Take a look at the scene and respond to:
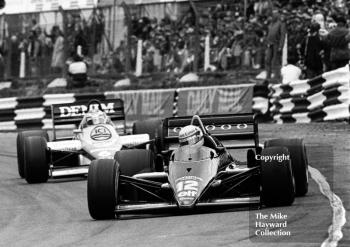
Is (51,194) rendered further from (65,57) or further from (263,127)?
(65,57)

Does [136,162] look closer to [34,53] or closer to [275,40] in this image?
[275,40]

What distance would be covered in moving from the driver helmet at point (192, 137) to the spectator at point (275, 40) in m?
12.4

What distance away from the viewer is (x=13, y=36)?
30.7 m

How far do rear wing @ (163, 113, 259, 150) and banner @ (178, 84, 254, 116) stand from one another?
11.4m

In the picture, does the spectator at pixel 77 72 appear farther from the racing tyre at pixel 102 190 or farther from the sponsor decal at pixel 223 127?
the racing tyre at pixel 102 190

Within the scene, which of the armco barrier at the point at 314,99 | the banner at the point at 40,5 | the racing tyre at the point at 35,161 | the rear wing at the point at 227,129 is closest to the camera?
the rear wing at the point at 227,129

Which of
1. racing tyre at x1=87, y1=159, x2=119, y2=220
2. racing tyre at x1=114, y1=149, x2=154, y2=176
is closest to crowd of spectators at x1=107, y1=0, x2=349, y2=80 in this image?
racing tyre at x1=114, y1=149, x2=154, y2=176

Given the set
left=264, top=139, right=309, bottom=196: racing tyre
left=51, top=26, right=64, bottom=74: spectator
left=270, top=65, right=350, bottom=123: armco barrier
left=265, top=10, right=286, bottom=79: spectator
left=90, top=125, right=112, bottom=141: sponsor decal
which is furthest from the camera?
left=51, top=26, right=64, bottom=74: spectator

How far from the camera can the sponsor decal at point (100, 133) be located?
16.2m

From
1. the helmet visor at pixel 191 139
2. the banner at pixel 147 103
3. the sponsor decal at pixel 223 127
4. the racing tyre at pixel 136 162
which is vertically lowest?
the banner at pixel 147 103

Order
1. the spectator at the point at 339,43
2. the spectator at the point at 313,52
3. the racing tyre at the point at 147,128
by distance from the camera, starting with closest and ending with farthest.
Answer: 1. the racing tyre at the point at 147,128
2. the spectator at the point at 339,43
3. the spectator at the point at 313,52

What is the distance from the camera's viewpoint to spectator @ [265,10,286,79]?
78.8ft

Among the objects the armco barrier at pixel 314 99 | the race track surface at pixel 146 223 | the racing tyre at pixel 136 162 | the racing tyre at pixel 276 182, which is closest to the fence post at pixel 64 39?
the armco barrier at pixel 314 99

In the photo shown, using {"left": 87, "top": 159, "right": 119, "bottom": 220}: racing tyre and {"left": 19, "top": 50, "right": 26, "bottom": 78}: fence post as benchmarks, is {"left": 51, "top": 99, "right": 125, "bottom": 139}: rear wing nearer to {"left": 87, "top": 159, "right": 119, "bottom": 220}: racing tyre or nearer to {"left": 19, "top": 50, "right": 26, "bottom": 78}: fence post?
{"left": 87, "top": 159, "right": 119, "bottom": 220}: racing tyre
